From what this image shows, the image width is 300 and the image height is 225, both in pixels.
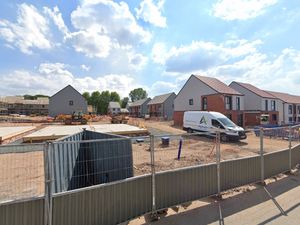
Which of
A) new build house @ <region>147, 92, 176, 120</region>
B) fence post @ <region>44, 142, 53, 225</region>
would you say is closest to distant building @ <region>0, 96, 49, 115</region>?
new build house @ <region>147, 92, 176, 120</region>

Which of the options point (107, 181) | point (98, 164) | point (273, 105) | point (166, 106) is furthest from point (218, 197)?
point (166, 106)

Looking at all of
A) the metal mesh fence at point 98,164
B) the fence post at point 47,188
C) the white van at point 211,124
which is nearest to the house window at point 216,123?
the white van at point 211,124

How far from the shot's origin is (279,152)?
26.0 feet

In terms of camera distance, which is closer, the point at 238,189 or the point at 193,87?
the point at 238,189

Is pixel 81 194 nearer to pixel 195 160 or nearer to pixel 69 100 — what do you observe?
pixel 195 160

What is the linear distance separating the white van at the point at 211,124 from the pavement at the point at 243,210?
12846mm

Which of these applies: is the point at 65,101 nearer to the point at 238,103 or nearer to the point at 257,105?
the point at 238,103

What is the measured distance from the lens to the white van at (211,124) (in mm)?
20125

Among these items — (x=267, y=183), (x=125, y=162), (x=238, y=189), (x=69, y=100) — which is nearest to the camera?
(x=125, y=162)

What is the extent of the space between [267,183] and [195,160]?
17.7ft

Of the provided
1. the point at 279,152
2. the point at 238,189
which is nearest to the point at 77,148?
the point at 238,189

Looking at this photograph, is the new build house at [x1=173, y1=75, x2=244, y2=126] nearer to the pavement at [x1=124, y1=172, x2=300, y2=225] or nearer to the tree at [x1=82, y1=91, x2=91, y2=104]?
the pavement at [x1=124, y1=172, x2=300, y2=225]

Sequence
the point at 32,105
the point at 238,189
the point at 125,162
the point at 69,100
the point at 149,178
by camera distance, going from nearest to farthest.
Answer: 1. the point at 149,178
2. the point at 125,162
3. the point at 238,189
4. the point at 69,100
5. the point at 32,105

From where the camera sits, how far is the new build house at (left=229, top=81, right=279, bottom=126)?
38.2 m
